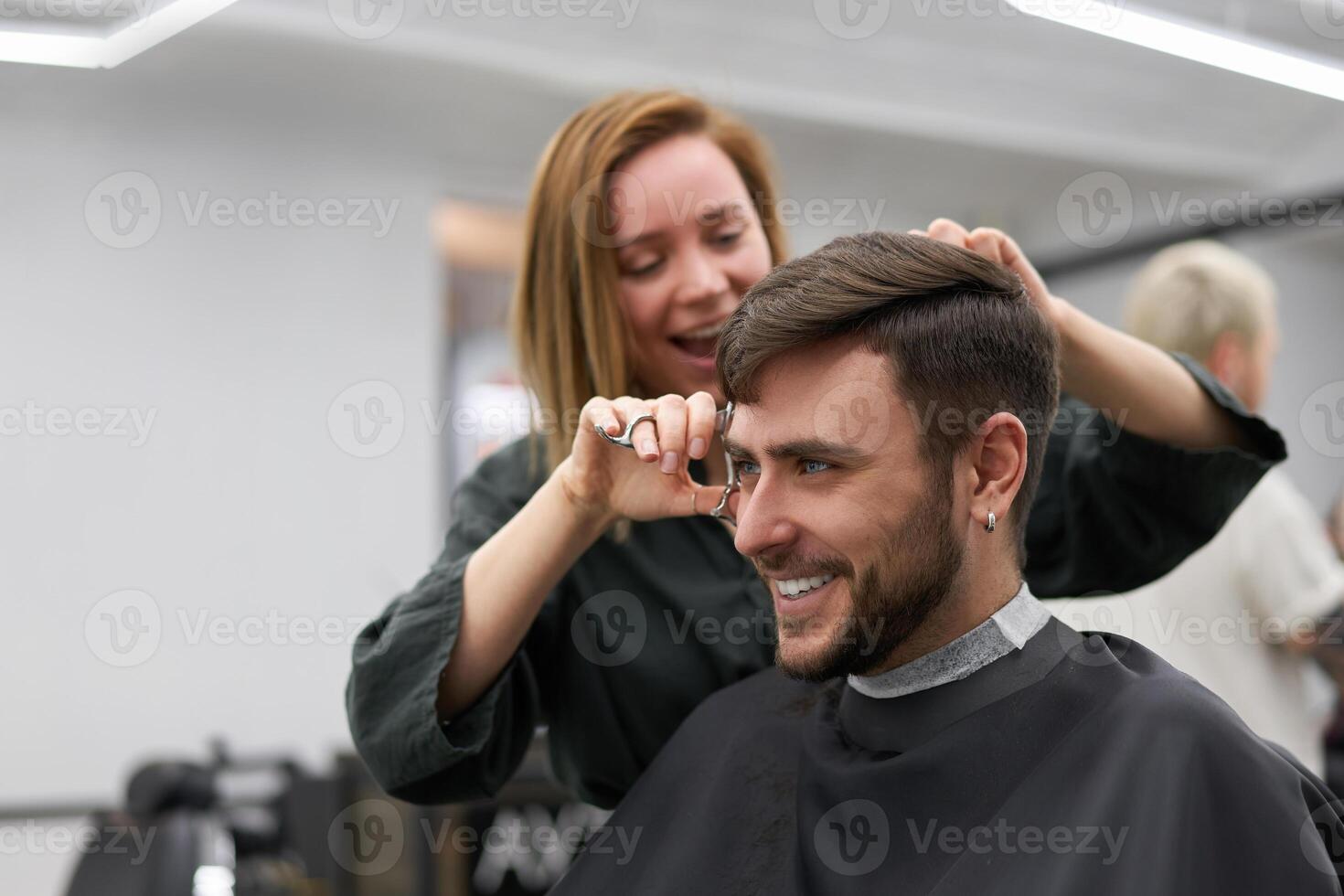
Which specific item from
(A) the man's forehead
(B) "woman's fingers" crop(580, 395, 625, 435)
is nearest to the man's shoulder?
(A) the man's forehead

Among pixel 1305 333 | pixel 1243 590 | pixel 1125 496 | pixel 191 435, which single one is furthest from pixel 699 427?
pixel 1305 333

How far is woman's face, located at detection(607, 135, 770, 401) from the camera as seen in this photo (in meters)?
1.66

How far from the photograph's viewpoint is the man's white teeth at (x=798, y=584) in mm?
1302

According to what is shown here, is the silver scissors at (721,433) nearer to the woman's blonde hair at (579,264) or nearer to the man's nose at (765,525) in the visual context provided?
the man's nose at (765,525)

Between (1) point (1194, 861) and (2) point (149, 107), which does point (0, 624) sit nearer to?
(2) point (149, 107)

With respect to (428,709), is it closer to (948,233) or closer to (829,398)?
(829,398)

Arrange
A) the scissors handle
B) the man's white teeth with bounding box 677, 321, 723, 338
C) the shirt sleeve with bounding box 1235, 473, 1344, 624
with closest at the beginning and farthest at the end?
the scissors handle < the man's white teeth with bounding box 677, 321, 723, 338 < the shirt sleeve with bounding box 1235, 473, 1344, 624

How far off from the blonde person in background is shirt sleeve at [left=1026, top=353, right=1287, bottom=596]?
0.77 m

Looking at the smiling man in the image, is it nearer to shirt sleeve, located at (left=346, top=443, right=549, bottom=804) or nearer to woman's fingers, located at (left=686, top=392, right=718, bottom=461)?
woman's fingers, located at (left=686, top=392, right=718, bottom=461)

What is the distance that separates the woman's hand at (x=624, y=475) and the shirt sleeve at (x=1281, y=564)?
5.03ft

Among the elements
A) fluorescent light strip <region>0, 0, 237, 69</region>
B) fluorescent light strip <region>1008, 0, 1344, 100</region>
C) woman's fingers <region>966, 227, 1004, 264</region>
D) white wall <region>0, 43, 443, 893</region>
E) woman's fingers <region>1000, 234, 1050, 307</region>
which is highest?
fluorescent light strip <region>1008, 0, 1344, 100</region>

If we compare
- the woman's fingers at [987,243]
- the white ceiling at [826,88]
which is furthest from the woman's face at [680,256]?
the white ceiling at [826,88]

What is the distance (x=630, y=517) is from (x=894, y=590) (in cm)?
34

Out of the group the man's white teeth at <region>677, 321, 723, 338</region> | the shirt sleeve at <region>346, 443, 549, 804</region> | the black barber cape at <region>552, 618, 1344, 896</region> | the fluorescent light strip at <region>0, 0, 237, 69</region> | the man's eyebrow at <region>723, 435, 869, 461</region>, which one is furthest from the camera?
the fluorescent light strip at <region>0, 0, 237, 69</region>
